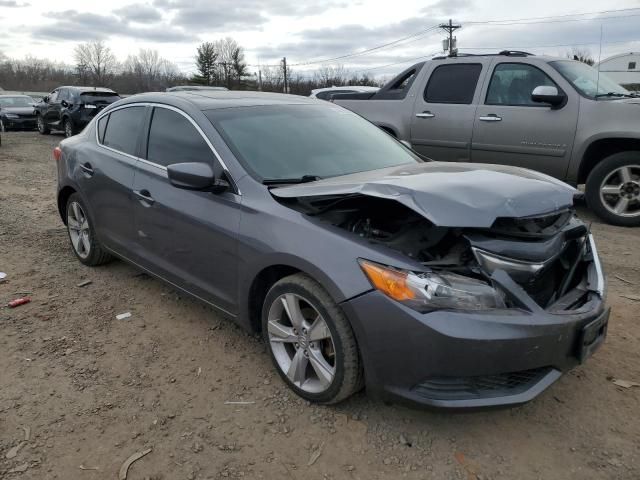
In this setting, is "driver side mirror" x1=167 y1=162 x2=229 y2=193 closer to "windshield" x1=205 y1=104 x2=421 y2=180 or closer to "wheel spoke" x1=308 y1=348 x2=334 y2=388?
"windshield" x1=205 y1=104 x2=421 y2=180

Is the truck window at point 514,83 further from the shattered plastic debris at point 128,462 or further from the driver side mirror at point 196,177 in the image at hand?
the shattered plastic debris at point 128,462

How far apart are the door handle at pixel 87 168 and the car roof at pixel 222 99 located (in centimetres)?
67

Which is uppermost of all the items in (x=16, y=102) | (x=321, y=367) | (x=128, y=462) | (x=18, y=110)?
(x=16, y=102)

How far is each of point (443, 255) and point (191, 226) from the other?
161cm

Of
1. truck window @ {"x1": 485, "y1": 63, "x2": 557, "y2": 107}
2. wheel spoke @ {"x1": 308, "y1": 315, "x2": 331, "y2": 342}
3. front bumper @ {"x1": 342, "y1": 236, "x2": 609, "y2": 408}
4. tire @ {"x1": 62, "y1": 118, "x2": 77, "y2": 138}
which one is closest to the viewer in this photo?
front bumper @ {"x1": 342, "y1": 236, "x2": 609, "y2": 408}

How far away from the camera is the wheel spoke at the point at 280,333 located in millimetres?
2861

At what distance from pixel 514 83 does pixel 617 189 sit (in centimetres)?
179

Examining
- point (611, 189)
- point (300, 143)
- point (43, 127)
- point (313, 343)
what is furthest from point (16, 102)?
point (313, 343)

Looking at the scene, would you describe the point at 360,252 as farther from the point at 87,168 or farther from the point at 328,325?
the point at 87,168

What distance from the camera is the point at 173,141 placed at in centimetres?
369

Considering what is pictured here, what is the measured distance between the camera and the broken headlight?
233 centimetres

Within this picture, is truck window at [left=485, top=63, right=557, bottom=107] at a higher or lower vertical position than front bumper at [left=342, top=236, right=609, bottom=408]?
higher

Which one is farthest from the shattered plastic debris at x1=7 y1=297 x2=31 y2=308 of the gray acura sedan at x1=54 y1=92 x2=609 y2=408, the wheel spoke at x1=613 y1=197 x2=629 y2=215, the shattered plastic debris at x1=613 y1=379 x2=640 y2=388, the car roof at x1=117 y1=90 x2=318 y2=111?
the wheel spoke at x1=613 y1=197 x2=629 y2=215

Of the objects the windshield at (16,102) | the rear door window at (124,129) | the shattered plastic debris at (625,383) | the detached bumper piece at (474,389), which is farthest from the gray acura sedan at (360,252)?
the windshield at (16,102)
